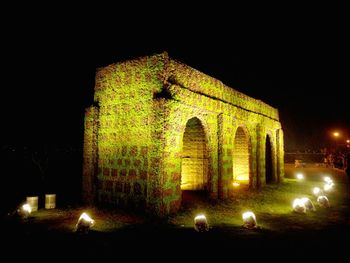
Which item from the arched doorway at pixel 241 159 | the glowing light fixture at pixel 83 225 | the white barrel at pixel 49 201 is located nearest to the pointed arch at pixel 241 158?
the arched doorway at pixel 241 159

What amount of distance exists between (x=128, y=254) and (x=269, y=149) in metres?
12.4

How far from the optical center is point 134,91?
22.9ft

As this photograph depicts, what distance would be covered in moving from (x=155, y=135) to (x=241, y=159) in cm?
677

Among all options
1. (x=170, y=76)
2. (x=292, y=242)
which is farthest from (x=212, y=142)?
(x=292, y=242)

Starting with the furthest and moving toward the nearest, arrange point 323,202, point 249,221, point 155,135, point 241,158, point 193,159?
point 241,158, point 193,159, point 323,202, point 155,135, point 249,221

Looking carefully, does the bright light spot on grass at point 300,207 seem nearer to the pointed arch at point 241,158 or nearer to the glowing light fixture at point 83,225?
the pointed arch at point 241,158

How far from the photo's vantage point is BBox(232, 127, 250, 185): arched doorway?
1173cm

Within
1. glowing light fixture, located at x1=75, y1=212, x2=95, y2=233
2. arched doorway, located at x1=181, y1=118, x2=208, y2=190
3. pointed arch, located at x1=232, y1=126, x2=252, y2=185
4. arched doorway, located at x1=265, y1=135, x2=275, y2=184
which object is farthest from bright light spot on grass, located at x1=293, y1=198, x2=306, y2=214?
arched doorway, located at x1=265, y1=135, x2=275, y2=184

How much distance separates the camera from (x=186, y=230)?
5340mm

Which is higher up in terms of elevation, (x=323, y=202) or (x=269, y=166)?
(x=269, y=166)

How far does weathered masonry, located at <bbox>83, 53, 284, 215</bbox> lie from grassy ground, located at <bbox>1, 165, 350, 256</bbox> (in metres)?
0.63

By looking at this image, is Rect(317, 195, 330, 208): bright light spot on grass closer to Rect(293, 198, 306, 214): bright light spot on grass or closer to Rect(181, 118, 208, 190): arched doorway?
Rect(293, 198, 306, 214): bright light spot on grass

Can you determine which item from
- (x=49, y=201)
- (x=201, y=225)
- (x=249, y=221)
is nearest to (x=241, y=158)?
(x=249, y=221)

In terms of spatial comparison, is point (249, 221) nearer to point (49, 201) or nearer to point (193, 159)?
point (193, 159)
